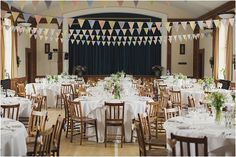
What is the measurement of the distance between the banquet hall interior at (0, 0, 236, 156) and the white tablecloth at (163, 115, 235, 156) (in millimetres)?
12

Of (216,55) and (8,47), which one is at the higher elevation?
(8,47)

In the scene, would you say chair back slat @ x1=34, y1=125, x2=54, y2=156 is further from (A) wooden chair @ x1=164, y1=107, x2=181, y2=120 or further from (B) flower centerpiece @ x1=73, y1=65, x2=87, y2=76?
(B) flower centerpiece @ x1=73, y1=65, x2=87, y2=76

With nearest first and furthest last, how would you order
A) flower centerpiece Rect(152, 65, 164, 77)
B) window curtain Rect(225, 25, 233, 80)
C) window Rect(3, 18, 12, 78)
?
window curtain Rect(225, 25, 233, 80), window Rect(3, 18, 12, 78), flower centerpiece Rect(152, 65, 164, 77)

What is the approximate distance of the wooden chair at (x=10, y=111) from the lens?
7202 millimetres

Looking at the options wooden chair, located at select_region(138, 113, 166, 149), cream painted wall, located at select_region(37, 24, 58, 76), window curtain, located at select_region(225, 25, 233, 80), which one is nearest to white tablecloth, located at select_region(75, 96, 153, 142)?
wooden chair, located at select_region(138, 113, 166, 149)

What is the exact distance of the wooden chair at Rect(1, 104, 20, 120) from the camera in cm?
720

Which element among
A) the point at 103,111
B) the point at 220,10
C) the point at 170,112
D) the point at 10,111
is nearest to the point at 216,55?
the point at 220,10

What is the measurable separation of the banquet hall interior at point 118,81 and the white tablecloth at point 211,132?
1 centimetres

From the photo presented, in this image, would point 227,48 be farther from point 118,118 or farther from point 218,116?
point 218,116

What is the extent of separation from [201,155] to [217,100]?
975mm

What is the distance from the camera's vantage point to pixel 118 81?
10148 mm

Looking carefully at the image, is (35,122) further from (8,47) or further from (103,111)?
(8,47)

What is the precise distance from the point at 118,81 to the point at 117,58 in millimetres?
12114

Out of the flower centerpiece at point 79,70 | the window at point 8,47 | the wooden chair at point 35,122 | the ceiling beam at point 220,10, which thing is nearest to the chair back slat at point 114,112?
the wooden chair at point 35,122
